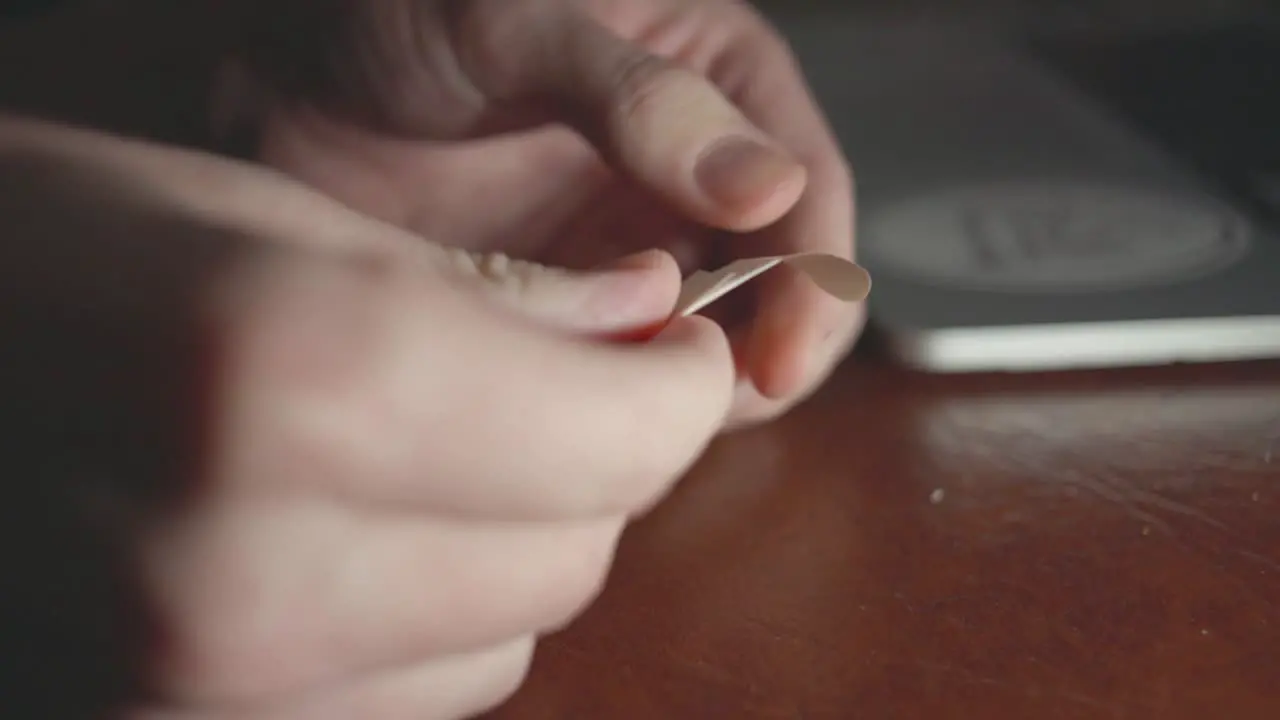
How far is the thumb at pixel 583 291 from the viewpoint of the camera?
289 mm

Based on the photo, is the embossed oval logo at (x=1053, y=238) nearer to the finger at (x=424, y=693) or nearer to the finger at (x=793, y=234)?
the finger at (x=793, y=234)

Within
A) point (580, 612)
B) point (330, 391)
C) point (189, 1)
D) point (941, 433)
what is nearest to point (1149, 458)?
point (941, 433)

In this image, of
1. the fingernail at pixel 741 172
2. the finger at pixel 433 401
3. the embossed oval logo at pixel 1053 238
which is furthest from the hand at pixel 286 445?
the embossed oval logo at pixel 1053 238

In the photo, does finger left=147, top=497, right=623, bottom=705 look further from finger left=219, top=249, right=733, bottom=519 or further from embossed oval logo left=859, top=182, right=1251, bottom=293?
embossed oval logo left=859, top=182, right=1251, bottom=293

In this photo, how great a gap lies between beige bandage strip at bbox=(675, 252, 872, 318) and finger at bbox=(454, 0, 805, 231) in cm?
4

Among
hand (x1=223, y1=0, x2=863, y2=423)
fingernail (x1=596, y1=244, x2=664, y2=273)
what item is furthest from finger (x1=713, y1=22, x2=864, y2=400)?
fingernail (x1=596, y1=244, x2=664, y2=273)

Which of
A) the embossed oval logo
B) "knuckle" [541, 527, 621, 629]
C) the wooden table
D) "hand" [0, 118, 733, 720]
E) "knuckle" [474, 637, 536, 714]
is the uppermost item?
"hand" [0, 118, 733, 720]

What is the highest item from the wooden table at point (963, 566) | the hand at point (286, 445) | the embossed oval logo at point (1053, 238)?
the hand at point (286, 445)

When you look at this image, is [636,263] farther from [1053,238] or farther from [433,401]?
[1053,238]

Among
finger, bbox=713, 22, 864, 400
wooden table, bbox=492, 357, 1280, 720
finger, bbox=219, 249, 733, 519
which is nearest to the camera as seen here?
finger, bbox=219, 249, 733, 519

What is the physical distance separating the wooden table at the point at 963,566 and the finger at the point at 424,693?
17 millimetres

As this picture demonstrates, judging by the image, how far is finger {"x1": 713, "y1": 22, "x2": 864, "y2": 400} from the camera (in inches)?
16.8

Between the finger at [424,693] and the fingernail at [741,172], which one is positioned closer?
the finger at [424,693]

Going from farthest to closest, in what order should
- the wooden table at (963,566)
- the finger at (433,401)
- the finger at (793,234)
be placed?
1. the finger at (793,234)
2. the wooden table at (963,566)
3. the finger at (433,401)
